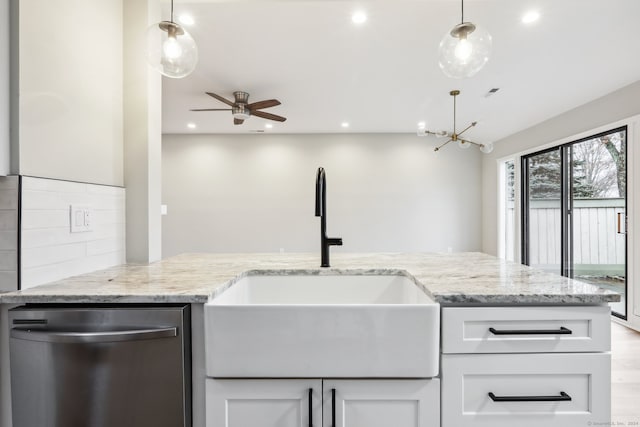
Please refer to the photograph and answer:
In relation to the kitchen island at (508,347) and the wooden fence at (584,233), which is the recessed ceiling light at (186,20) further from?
the wooden fence at (584,233)

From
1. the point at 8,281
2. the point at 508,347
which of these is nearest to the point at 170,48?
the point at 8,281

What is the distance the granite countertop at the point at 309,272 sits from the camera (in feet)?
3.10

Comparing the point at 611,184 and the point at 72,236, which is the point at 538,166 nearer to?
the point at 611,184

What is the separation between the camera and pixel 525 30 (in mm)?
2641

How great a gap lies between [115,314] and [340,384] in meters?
0.68

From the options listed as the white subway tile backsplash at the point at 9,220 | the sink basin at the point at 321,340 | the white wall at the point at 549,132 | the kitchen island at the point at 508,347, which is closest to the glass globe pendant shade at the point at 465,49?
the kitchen island at the point at 508,347

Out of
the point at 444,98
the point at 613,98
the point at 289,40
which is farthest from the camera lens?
the point at 444,98

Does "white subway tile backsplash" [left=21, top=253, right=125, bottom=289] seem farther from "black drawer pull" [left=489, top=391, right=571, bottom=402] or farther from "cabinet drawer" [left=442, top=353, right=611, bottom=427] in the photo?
"black drawer pull" [left=489, top=391, right=571, bottom=402]

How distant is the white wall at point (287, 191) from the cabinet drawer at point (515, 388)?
520 centimetres

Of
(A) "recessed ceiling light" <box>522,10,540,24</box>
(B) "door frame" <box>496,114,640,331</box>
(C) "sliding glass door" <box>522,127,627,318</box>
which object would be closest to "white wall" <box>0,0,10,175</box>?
(A) "recessed ceiling light" <box>522,10,540,24</box>

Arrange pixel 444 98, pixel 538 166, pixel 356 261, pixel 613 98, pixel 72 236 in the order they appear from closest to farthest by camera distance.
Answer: pixel 72 236
pixel 356 261
pixel 613 98
pixel 444 98
pixel 538 166

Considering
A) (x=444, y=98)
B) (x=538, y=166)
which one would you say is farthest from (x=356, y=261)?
(x=538, y=166)

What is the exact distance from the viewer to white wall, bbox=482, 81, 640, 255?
11.2 ft

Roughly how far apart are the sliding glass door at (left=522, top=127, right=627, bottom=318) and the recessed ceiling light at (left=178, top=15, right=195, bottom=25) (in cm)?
437
